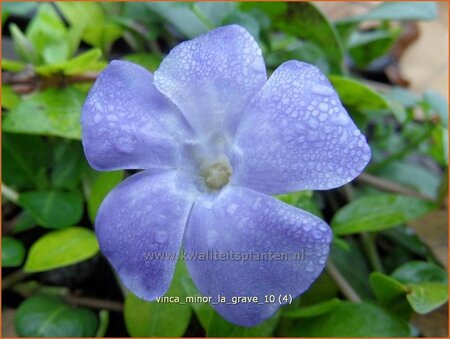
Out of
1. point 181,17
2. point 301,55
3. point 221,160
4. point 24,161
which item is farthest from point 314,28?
point 24,161

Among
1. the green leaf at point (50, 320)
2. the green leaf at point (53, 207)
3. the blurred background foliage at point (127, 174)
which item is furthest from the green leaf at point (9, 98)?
the green leaf at point (50, 320)

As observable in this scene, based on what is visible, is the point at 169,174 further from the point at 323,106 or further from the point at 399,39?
the point at 399,39

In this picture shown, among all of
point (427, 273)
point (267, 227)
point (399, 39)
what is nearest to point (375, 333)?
point (427, 273)

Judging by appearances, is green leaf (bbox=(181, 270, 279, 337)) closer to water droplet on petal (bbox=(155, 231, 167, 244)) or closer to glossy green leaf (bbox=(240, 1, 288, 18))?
water droplet on petal (bbox=(155, 231, 167, 244))

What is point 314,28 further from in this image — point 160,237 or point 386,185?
point 160,237

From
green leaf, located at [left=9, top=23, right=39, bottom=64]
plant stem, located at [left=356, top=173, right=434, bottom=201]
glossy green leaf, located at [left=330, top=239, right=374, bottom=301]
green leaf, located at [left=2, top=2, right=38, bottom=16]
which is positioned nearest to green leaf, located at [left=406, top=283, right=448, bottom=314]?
glossy green leaf, located at [left=330, top=239, right=374, bottom=301]
